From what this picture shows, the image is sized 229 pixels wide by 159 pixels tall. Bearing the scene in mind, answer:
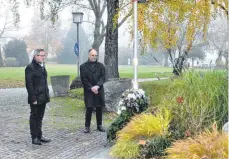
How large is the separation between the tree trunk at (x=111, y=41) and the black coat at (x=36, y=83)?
262 inches

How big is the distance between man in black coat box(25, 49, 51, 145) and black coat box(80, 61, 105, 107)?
1.09 metres

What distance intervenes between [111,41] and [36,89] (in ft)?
24.3

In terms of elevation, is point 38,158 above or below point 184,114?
below

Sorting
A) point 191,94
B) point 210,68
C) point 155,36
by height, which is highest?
point 155,36

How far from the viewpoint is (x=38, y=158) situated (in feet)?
19.1

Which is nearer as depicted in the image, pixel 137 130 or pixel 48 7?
pixel 137 130

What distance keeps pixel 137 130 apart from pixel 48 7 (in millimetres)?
14761

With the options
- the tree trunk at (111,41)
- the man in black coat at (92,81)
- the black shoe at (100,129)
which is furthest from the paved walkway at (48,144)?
the tree trunk at (111,41)

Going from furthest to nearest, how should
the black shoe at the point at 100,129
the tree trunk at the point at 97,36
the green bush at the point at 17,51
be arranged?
1. the green bush at the point at 17,51
2. the tree trunk at the point at 97,36
3. the black shoe at the point at 100,129

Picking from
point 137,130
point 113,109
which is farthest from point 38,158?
point 113,109

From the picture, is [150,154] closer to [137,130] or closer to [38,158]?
[137,130]

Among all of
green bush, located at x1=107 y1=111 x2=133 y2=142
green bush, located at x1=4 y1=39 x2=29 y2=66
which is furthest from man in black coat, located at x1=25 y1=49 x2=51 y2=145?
green bush, located at x1=4 y1=39 x2=29 y2=66

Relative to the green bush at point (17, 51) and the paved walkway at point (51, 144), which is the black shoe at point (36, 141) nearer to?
the paved walkway at point (51, 144)

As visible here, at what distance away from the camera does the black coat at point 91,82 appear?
7.64m
